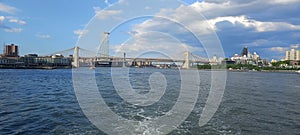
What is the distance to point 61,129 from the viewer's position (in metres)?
5.91

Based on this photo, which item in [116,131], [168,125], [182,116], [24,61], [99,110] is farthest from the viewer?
[24,61]

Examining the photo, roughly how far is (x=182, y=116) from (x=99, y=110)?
266 centimetres

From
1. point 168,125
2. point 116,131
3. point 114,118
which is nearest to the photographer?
point 116,131

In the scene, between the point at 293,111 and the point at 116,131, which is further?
the point at 293,111

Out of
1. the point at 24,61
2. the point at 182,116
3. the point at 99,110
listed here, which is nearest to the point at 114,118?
the point at 99,110

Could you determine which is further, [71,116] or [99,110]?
[99,110]

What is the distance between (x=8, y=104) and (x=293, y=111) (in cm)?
1038

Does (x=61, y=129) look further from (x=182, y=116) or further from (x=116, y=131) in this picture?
(x=182, y=116)

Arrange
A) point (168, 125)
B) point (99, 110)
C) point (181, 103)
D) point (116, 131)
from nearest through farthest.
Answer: point (116, 131) < point (168, 125) < point (99, 110) < point (181, 103)

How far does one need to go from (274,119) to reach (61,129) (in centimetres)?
611

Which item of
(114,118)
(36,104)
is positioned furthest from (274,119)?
(36,104)

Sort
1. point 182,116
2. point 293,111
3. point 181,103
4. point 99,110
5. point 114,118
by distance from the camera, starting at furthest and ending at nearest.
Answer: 1. point 181,103
2. point 293,111
3. point 99,110
4. point 182,116
5. point 114,118

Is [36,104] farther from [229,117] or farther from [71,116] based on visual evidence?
[229,117]

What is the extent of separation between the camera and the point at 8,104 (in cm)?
923
